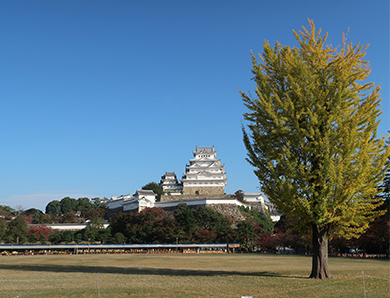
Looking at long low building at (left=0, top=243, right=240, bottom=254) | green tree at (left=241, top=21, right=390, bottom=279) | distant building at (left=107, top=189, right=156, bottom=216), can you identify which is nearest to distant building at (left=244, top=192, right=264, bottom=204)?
distant building at (left=107, top=189, right=156, bottom=216)

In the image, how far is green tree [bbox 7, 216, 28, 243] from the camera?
69.6 metres

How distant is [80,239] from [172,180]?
184ft

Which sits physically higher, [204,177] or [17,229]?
[204,177]

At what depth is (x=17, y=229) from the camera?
230 ft

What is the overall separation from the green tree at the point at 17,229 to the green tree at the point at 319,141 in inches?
2558

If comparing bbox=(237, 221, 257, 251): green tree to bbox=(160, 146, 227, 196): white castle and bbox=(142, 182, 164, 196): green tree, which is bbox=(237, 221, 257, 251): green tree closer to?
bbox=(160, 146, 227, 196): white castle

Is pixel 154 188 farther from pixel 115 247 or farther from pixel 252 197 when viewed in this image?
pixel 115 247

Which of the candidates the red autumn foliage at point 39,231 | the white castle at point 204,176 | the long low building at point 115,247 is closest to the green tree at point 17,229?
the red autumn foliage at point 39,231

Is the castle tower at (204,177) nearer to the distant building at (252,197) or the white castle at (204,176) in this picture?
the white castle at (204,176)

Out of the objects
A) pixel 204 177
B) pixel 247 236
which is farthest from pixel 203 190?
pixel 247 236

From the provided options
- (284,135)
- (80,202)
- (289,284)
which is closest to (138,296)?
(289,284)

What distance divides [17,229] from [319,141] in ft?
224

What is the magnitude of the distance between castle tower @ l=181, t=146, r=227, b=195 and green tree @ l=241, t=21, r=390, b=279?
291 ft

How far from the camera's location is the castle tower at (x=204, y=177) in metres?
107
